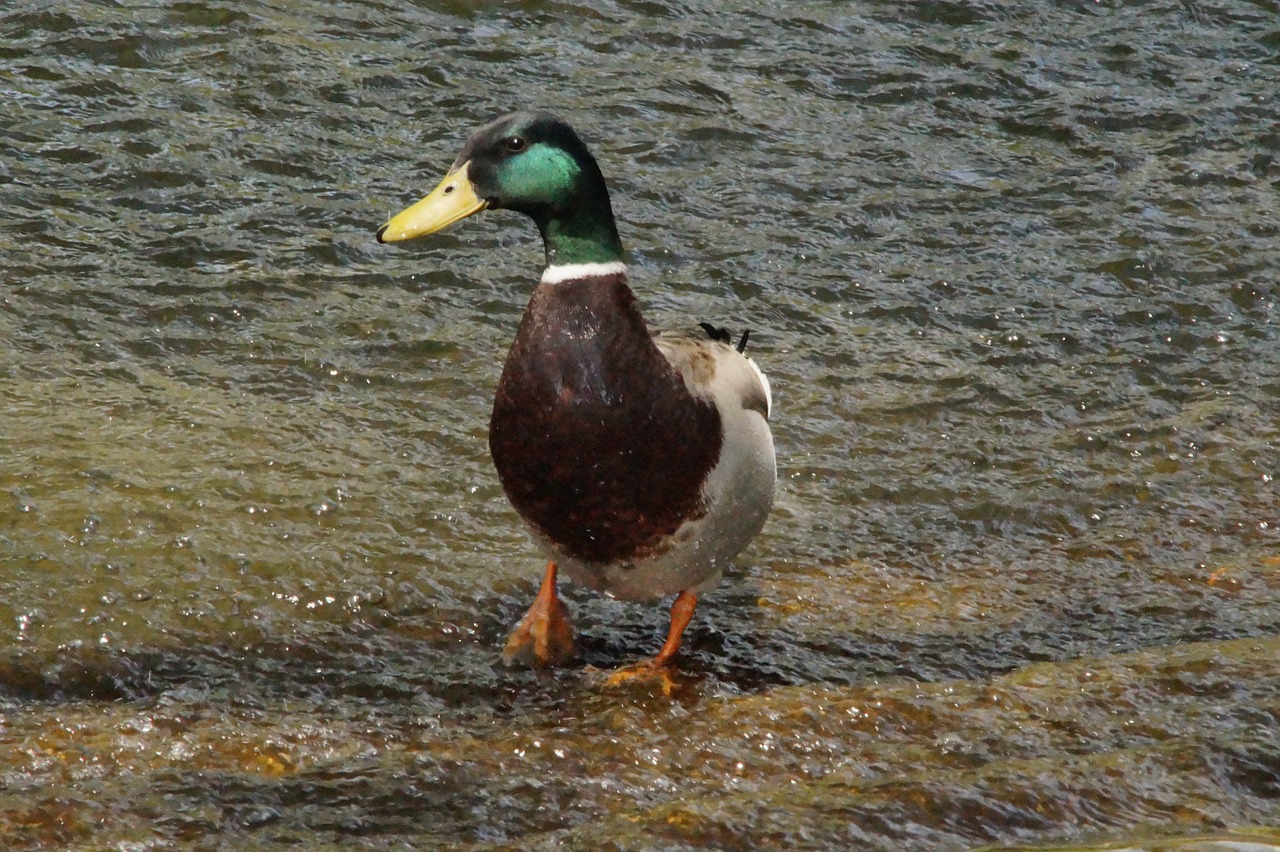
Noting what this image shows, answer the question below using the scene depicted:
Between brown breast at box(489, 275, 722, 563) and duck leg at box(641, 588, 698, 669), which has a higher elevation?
brown breast at box(489, 275, 722, 563)

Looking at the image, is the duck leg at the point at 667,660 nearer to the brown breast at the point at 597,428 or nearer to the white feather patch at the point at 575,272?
the brown breast at the point at 597,428

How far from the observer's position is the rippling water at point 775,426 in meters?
3.76

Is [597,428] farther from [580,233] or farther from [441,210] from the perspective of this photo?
[441,210]

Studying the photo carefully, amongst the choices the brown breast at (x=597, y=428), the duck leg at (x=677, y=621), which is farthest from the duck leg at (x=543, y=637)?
the brown breast at (x=597, y=428)

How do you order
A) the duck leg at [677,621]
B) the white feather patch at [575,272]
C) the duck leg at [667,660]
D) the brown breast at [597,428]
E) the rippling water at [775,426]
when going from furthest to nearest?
1. the duck leg at [677,621]
2. the duck leg at [667,660]
3. the white feather patch at [575,272]
4. the brown breast at [597,428]
5. the rippling water at [775,426]

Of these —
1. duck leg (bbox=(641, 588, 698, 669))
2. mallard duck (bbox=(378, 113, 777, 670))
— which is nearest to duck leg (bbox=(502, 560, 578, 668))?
duck leg (bbox=(641, 588, 698, 669))

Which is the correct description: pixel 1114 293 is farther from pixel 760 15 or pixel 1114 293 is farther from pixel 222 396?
pixel 222 396

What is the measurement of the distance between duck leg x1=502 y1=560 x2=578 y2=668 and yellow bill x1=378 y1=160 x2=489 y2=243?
1.09 meters

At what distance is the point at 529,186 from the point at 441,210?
9.3 inches

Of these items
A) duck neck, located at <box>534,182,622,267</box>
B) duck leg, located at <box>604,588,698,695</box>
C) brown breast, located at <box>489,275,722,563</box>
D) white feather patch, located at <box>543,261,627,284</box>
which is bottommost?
duck leg, located at <box>604,588,698,695</box>

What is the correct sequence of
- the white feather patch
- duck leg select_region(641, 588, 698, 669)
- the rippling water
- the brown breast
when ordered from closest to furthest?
the rippling water < the brown breast < the white feather patch < duck leg select_region(641, 588, 698, 669)

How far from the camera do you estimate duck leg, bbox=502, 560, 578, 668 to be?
4.43 m

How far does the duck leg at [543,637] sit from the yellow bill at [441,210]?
109 centimetres

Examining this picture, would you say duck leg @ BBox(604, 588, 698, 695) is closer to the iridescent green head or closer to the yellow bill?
the iridescent green head
